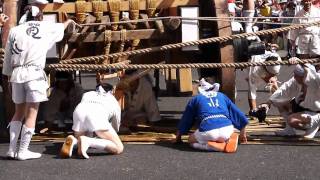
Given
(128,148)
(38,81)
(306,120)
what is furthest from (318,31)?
(38,81)

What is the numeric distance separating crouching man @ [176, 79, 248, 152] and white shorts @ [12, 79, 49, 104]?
1.55 meters

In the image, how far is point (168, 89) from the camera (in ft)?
37.2

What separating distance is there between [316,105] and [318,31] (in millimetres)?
2277

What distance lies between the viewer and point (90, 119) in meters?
6.68

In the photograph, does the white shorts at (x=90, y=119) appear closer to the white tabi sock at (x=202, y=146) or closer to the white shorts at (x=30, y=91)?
the white shorts at (x=30, y=91)

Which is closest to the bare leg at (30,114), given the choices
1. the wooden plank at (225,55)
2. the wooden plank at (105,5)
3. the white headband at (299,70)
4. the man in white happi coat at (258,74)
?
the wooden plank at (105,5)

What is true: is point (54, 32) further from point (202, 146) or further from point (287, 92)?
point (287, 92)

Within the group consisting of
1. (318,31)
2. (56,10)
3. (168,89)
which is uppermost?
(56,10)

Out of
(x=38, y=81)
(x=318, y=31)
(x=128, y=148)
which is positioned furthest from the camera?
(x=318, y=31)

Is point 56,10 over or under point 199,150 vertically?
over

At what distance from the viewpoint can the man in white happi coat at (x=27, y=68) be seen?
643 cm

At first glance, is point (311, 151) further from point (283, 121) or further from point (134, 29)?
point (134, 29)

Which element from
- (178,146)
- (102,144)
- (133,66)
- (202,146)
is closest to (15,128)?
(102,144)

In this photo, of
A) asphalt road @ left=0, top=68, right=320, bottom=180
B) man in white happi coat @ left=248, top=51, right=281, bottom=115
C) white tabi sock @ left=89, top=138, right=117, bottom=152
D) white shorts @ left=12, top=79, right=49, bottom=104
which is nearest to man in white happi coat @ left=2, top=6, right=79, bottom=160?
white shorts @ left=12, top=79, right=49, bottom=104
